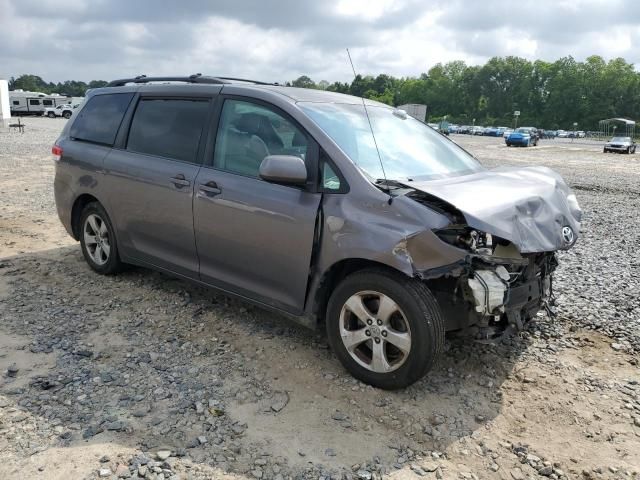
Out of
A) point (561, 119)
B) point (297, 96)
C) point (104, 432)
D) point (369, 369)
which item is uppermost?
point (561, 119)

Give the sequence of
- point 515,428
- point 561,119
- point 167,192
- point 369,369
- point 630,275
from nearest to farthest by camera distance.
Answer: point 515,428 < point 369,369 < point 167,192 < point 630,275 < point 561,119

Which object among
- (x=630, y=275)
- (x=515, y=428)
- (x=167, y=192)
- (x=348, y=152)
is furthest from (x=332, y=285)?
(x=630, y=275)

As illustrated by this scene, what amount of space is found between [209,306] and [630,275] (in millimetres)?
4587

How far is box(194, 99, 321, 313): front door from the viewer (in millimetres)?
3654

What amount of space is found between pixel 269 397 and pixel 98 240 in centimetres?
294

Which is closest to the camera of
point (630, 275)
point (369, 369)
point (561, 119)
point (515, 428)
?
point (515, 428)

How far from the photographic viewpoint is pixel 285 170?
11.5 ft

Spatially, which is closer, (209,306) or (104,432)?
(104,432)

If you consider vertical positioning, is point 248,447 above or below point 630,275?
below

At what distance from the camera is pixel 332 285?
3662 mm

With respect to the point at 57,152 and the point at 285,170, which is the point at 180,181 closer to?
the point at 285,170

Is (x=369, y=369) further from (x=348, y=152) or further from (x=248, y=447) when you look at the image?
(x=348, y=152)

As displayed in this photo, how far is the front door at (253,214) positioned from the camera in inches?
144

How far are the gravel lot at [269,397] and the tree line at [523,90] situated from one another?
10225 centimetres
